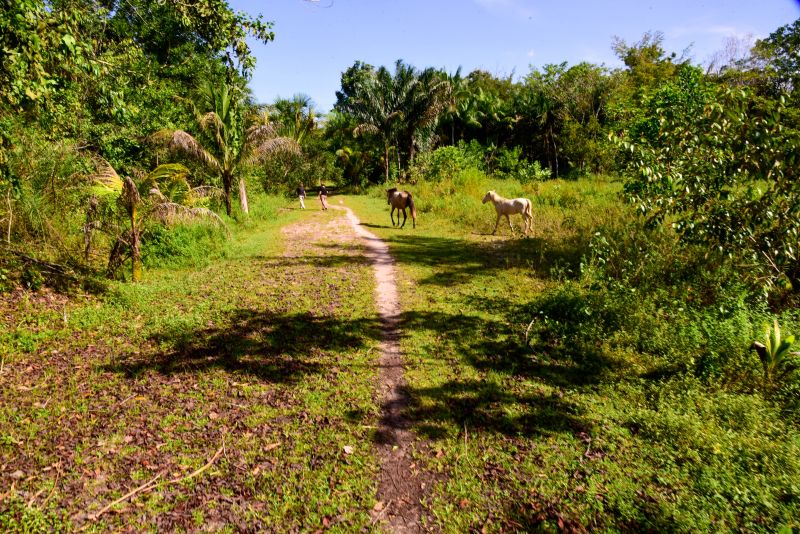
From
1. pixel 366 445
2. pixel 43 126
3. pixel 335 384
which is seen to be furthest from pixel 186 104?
pixel 366 445

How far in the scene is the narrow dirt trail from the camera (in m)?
3.44

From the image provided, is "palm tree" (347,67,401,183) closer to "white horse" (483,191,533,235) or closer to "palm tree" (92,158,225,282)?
"white horse" (483,191,533,235)

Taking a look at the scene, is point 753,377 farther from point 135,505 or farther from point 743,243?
point 135,505

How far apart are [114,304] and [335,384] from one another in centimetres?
490

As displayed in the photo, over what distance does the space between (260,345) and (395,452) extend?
10.2ft

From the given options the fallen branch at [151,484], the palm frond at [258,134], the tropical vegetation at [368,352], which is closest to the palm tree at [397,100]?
the palm frond at [258,134]

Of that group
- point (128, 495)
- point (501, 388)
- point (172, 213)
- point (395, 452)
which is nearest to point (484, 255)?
point (501, 388)

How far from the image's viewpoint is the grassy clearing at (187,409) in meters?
3.46

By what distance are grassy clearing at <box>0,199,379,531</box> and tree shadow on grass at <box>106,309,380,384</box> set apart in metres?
0.03

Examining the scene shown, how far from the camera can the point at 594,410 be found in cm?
471

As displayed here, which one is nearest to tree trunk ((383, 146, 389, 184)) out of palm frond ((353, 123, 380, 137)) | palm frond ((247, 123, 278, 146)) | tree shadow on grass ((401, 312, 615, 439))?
palm frond ((353, 123, 380, 137))

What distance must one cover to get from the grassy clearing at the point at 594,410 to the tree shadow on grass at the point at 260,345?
3.71ft

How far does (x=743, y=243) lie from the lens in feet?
17.0

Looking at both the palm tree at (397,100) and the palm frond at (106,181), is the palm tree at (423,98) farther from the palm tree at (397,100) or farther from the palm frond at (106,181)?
the palm frond at (106,181)
